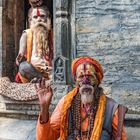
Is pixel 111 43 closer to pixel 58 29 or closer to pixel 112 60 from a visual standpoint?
pixel 112 60

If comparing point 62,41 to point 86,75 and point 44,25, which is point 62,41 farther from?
point 86,75

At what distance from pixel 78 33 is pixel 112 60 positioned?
1.52 feet

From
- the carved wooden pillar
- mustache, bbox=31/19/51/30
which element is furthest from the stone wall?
mustache, bbox=31/19/51/30

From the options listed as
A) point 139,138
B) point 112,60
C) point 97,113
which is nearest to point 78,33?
point 112,60

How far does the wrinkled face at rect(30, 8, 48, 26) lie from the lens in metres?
4.50

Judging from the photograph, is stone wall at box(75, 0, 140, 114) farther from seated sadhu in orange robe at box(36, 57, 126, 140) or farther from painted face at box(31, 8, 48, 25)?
seated sadhu in orange robe at box(36, 57, 126, 140)

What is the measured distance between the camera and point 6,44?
15.6 ft

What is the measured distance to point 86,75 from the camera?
2852mm

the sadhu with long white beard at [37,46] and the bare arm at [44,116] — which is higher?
the sadhu with long white beard at [37,46]

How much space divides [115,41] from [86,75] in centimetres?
135

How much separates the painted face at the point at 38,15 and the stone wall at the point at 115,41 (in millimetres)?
429

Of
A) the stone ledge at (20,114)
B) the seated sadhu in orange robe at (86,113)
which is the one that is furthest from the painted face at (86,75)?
the stone ledge at (20,114)

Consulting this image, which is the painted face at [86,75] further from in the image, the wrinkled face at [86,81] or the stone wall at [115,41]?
the stone wall at [115,41]

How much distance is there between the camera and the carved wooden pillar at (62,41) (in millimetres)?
4227
